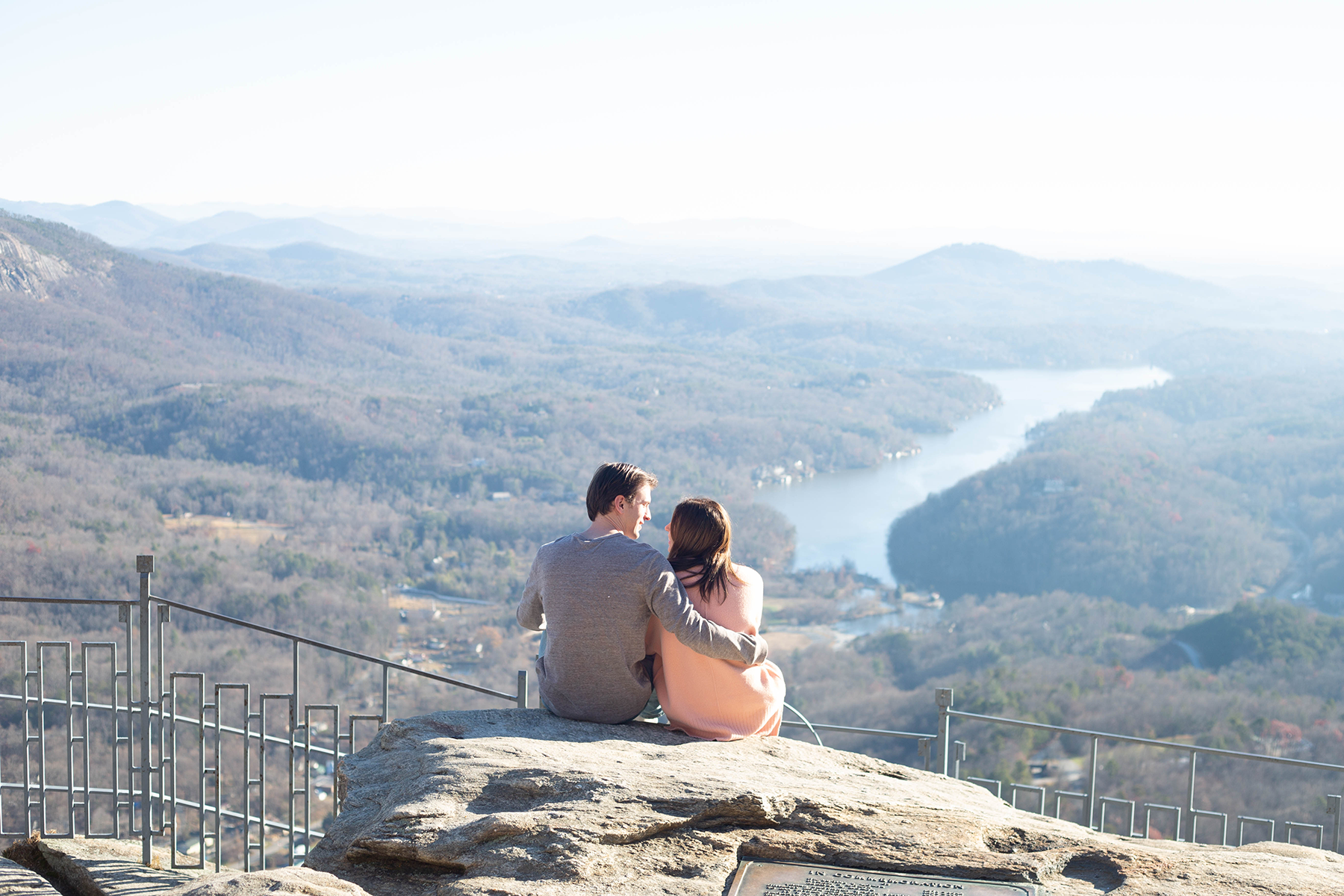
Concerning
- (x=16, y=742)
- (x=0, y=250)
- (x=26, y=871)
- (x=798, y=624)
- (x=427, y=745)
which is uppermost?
(x=0, y=250)

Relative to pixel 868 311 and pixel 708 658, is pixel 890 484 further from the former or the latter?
pixel 868 311

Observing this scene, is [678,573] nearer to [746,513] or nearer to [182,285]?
[746,513]

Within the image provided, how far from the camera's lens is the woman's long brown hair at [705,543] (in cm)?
324

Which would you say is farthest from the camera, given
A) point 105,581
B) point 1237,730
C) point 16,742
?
point 105,581

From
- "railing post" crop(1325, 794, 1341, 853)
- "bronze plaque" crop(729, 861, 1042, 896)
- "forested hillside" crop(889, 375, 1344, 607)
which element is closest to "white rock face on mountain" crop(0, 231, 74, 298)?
"forested hillside" crop(889, 375, 1344, 607)

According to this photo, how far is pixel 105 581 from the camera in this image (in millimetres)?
33500

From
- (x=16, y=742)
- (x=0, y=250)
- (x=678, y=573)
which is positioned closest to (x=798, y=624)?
(x=16, y=742)

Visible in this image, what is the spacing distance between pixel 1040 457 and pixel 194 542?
1823 inches

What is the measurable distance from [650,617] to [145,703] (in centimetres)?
248

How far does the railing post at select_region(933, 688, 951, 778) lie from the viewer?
14.4ft

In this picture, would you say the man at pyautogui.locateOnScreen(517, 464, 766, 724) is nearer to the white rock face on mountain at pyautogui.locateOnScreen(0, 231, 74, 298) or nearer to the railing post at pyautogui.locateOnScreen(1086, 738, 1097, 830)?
the railing post at pyautogui.locateOnScreen(1086, 738, 1097, 830)

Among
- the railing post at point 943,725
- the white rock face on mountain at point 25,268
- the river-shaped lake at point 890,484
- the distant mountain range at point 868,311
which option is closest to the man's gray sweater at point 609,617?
the railing post at point 943,725

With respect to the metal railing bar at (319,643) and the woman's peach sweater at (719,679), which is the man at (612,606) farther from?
the metal railing bar at (319,643)

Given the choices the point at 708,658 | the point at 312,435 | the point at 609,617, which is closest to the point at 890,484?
the point at 312,435
